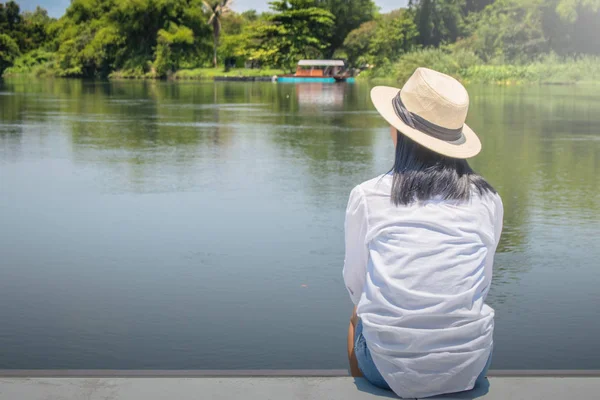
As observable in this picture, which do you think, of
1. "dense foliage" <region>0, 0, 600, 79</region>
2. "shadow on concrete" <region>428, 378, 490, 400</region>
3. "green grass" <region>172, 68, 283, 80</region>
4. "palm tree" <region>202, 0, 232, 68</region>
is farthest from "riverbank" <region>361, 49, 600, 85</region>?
"shadow on concrete" <region>428, 378, 490, 400</region>

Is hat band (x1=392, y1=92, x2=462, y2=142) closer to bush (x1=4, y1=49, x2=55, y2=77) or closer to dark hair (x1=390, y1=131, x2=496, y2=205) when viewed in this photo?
dark hair (x1=390, y1=131, x2=496, y2=205)

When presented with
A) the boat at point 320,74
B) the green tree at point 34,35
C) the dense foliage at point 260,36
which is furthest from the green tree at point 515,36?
the green tree at point 34,35

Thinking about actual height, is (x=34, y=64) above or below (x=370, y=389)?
above

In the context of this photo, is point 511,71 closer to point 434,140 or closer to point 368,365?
point 434,140

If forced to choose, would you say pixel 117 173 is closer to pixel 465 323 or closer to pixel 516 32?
pixel 465 323

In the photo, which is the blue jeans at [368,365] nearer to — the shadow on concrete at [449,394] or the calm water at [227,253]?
the shadow on concrete at [449,394]

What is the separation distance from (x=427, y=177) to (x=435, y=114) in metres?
0.17

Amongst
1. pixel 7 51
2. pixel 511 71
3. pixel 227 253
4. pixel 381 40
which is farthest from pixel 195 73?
pixel 227 253

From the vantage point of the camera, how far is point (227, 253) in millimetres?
5512

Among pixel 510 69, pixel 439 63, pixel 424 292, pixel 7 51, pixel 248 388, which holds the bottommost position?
pixel 248 388

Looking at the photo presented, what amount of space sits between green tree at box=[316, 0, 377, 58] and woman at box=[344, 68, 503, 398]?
57292 millimetres

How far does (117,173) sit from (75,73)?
170 ft

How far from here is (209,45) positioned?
2341 inches

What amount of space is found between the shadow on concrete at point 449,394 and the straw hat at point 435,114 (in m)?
0.59
